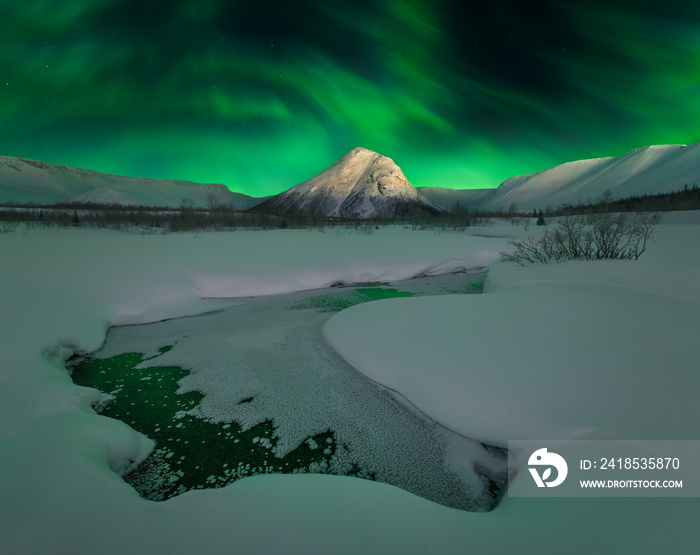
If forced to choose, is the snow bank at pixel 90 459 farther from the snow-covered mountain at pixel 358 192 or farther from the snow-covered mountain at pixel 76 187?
the snow-covered mountain at pixel 358 192

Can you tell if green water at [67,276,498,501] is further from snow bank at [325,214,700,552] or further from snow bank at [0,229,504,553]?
snow bank at [325,214,700,552]

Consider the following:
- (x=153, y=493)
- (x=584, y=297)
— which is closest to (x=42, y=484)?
(x=153, y=493)

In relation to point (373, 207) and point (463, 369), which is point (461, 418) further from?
point (373, 207)

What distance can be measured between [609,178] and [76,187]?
199059mm

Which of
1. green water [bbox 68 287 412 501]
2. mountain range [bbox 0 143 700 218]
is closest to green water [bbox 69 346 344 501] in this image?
green water [bbox 68 287 412 501]

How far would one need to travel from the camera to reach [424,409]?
2.66 m

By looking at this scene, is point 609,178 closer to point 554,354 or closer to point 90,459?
point 554,354

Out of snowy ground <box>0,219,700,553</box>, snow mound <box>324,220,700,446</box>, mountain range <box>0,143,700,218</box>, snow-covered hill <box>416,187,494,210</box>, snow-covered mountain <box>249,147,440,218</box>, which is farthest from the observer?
snow-covered hill <box>416,187,494,210</box>

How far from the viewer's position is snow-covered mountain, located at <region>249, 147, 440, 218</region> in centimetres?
12662

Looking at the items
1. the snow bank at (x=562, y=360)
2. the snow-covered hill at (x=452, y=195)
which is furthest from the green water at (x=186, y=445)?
the snow-covered hill at (x=452, y=195)

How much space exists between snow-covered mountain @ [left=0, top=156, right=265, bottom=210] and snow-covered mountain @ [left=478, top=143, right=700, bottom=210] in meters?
110

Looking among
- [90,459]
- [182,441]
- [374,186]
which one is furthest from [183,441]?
[374,186]

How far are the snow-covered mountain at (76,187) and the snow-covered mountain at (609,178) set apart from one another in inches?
4318

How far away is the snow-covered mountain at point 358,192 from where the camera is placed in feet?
415
